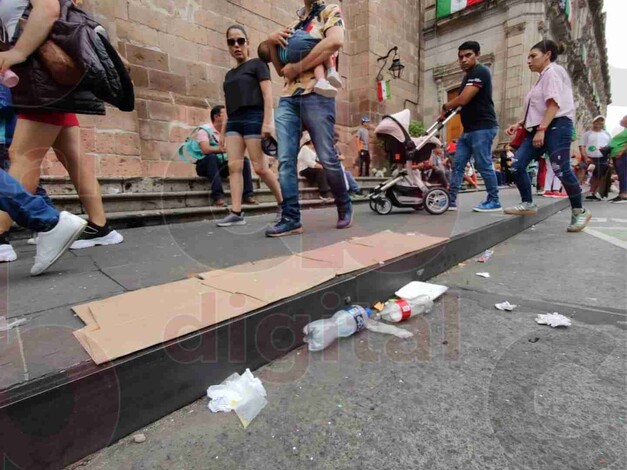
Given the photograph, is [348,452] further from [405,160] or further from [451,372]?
[405,160]

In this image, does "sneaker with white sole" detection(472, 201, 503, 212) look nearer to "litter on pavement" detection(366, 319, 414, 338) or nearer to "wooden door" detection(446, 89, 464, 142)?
"litter on pavement" detection(366, 319, 414, 338)

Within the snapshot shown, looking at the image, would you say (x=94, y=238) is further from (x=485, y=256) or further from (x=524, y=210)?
(x=524, y=210)

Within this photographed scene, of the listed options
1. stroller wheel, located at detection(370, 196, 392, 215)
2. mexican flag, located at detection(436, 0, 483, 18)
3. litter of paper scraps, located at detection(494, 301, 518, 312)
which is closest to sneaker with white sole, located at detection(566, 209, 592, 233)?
stroller wheel, located at detection(370, 196, 392, 215)

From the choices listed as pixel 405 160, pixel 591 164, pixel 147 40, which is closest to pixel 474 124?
pixel 405 160

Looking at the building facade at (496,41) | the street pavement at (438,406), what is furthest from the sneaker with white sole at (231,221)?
the building facade at (496,41)

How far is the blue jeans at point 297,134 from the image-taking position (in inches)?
107

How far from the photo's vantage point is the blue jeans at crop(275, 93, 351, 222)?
2729 mm

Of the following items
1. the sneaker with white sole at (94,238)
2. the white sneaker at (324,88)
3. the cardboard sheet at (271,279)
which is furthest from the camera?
the white sneaker at (324,88)

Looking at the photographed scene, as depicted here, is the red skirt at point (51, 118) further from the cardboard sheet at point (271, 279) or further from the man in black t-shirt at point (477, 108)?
the man in black t-shirt at point (477, 108)

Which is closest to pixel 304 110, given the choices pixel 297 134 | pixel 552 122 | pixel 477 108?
pixel 297 134

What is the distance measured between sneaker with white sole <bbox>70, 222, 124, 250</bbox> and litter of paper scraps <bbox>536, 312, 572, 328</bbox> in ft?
9.23

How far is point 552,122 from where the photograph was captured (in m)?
3.46

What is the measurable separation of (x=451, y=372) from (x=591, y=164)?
9.61 meters

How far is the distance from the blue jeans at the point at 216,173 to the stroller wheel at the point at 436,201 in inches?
90.7
